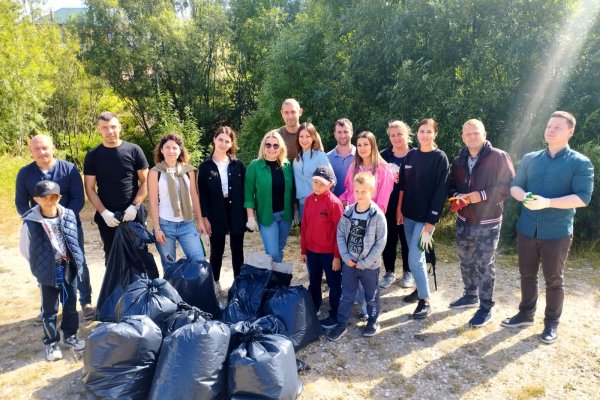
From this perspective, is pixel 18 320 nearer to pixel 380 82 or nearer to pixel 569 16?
pixel 380 82

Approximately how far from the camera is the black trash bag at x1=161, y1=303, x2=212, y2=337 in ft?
10.3

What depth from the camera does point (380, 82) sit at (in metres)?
8.63

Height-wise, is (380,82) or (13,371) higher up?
(380,82)

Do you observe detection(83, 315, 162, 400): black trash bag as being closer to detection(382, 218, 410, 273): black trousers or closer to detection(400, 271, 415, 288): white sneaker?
detection(382, 218, 410, 273): black trousers

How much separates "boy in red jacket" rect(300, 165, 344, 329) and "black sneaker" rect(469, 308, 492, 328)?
49.0 inches

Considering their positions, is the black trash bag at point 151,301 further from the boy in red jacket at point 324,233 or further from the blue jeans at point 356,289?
the blue jeans at point 356,289

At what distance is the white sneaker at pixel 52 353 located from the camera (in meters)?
3.45

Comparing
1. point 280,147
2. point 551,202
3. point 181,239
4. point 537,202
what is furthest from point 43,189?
point 551,202

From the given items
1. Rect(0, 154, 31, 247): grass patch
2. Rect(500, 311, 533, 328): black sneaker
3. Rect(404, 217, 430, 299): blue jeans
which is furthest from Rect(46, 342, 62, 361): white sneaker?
Rect(0, 154, 31, 247): grass patch

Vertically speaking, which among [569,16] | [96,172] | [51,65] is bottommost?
[96,172]

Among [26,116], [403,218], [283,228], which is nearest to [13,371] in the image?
[283,228]

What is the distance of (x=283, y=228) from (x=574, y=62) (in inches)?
215

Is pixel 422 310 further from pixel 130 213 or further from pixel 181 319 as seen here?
pixel 130 213

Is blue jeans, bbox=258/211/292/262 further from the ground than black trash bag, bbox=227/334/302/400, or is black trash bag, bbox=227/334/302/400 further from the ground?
blue jeans, bbox=258/211/292/262
